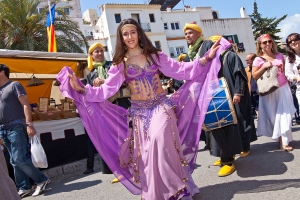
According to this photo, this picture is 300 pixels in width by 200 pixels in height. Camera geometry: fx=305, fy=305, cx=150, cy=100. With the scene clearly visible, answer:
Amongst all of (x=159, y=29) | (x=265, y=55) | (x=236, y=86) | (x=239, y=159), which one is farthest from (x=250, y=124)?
(x=159, y=29)

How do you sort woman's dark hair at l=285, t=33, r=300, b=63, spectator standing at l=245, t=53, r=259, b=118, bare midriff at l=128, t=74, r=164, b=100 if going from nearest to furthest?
1. bare midriff at l=128, t=74, r=164, b=100
2. woman's dark hair at l=285, t=33, r=300, b=63
3. spectator standing at l=245, t=53, r=259, b=118

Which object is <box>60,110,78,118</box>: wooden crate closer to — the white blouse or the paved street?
the paved street

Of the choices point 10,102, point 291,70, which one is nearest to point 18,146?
point 10,102

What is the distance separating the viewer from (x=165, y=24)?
34.9m

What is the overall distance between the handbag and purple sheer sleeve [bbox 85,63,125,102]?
2370mm

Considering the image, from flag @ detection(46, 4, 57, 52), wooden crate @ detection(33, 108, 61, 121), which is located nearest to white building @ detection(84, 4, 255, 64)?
flag @ detection(46, 4, 57, 52)

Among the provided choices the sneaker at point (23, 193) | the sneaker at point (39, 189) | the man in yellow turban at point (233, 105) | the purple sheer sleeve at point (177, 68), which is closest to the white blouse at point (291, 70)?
the man in yellow turban at point (233, 105)

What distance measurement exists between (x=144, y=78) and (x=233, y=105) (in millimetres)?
1179

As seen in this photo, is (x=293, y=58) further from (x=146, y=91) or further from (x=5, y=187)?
(x=5, y=187)

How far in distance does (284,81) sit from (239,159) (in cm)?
140

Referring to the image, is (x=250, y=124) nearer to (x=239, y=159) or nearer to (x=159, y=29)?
(x=239, y=159)

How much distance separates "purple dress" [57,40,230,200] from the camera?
2838mm

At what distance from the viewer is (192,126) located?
3377 mm

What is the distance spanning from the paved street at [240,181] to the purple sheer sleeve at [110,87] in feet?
4.12
